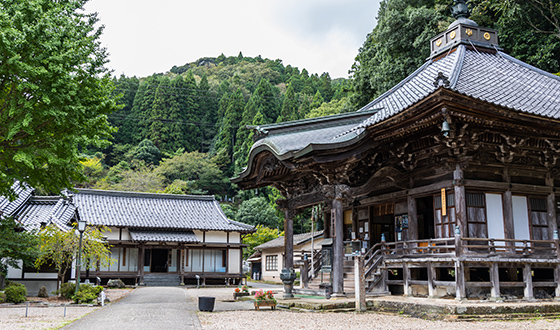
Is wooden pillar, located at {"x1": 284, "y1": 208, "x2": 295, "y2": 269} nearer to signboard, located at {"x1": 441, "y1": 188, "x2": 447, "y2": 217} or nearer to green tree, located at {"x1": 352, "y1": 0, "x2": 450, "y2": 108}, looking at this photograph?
signboard, located at {"x1": 441, "y1": 188, "x2": 447, "y2": 217}

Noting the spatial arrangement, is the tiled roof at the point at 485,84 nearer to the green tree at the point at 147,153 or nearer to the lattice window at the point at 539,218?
the lattice window at the point at 539,218

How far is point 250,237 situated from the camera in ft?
141

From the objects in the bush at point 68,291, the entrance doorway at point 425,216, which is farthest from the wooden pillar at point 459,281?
the bush at point 68,291

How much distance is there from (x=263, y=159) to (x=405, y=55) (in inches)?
617

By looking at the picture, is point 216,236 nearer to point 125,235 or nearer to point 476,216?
point 125,235

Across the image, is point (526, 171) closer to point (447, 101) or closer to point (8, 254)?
point (447, 101)

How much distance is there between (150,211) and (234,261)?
7103mm

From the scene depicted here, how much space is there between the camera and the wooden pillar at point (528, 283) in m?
11.5

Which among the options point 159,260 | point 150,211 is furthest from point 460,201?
point 159,260

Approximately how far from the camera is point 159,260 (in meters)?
34.0

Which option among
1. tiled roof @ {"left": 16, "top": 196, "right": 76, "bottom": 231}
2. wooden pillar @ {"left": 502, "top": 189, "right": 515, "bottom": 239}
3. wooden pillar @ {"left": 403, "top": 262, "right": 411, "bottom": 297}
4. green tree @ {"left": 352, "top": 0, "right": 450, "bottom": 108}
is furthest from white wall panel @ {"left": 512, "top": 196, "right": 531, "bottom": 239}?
tiled roof @ {"left": 16, "top": 196, "right": 76, "bottom": 231}

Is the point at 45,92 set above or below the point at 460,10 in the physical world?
below

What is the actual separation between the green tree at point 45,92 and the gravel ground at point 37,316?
3.07 meters

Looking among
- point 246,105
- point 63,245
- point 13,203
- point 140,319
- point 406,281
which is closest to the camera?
point 140,319
